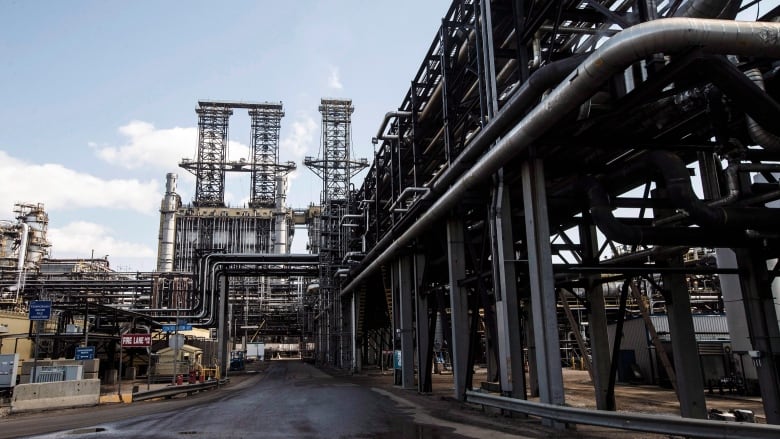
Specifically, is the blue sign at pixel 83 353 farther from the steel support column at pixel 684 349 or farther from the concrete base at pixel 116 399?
the steel support column at pixel 684 349

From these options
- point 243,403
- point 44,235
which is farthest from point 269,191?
point 243,403

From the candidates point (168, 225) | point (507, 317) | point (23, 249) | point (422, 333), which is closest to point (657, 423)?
point (507, 317)

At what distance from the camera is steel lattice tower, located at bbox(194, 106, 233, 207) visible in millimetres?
68562

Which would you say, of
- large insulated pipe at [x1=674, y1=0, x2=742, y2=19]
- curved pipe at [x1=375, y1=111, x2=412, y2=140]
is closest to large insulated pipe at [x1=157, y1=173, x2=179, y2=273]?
curved pipe at [x1=375, y1=111, x2=412, y2=140]

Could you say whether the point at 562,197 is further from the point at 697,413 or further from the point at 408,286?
the point at 408,286

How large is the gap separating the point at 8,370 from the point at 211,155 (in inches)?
1896

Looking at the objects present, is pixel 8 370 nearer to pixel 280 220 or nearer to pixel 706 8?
→ pixel 706 8

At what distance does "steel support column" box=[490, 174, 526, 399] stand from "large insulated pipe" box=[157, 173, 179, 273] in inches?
2258

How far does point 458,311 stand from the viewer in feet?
52.8

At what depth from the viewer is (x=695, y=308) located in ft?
122

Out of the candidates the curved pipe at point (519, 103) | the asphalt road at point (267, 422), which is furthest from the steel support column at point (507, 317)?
the asphalt road at point (267, 422)

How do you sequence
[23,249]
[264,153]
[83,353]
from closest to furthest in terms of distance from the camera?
[83,353]
[23,249]
[264,153]

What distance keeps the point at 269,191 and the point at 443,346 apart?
36630mm

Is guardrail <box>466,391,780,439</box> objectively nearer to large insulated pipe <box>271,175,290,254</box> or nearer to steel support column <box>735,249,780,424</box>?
steel support column <box>735,249,780,424</box>
